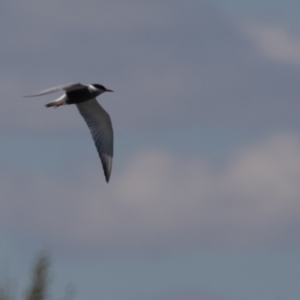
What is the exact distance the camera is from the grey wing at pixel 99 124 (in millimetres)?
23031

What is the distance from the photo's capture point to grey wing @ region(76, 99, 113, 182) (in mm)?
23031

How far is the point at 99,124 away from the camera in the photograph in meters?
23.2

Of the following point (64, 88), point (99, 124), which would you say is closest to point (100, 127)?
point (99, 124)

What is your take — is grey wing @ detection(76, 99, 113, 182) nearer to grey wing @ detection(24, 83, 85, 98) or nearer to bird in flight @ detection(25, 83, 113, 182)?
bird in flight @ detection(25, 83, 113, 182)

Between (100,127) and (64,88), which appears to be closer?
(64,88)

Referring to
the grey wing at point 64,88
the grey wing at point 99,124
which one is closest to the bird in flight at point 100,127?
the grey wing at point 99,124

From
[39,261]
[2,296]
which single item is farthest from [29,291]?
[2,296]

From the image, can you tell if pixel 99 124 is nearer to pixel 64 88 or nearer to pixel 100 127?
pixel 100 127

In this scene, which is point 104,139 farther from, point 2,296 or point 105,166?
point 2,296

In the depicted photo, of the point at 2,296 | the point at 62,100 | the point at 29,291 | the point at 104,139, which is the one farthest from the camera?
the point at 104,139

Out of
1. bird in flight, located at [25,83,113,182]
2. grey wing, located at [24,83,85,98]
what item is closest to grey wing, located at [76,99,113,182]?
bird in flight, located at [25,83,113,182]

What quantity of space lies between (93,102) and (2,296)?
6.77 meters

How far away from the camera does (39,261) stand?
20125 millimetres

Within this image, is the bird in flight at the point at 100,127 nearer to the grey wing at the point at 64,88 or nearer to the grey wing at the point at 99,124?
the grey wing at the point at 99,124
